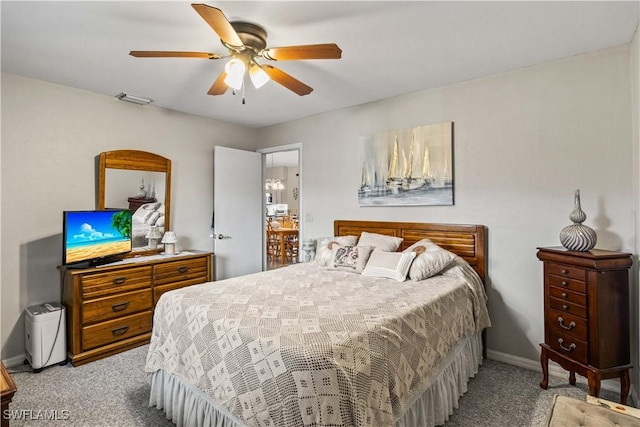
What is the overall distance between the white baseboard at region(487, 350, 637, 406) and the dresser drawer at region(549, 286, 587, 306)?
629mm

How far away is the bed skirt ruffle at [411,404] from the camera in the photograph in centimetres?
176

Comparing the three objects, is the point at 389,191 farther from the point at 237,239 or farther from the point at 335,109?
the point at 237,239

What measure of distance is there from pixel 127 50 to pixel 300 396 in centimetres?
266

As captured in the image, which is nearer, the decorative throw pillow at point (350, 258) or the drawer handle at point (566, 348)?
the drawer handle at point (566, 348)

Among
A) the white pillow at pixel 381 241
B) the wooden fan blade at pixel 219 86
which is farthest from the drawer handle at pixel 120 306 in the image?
the white pillow at pixel 381 241

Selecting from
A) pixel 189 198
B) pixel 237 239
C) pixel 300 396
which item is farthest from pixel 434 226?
pixel 189 198

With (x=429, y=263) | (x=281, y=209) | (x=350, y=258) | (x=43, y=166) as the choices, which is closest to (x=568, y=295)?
(x=429, y=263)

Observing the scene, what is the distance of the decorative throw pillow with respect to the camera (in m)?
3.03

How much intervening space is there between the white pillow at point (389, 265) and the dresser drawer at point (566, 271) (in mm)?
990

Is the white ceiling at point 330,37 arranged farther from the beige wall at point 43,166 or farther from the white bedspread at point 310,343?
the white bedspread at point 310,343

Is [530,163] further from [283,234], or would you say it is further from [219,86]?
[283,234]

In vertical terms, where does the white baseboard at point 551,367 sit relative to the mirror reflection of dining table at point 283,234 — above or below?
below

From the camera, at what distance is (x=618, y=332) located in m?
2.15

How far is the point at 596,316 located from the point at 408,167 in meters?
1.97
